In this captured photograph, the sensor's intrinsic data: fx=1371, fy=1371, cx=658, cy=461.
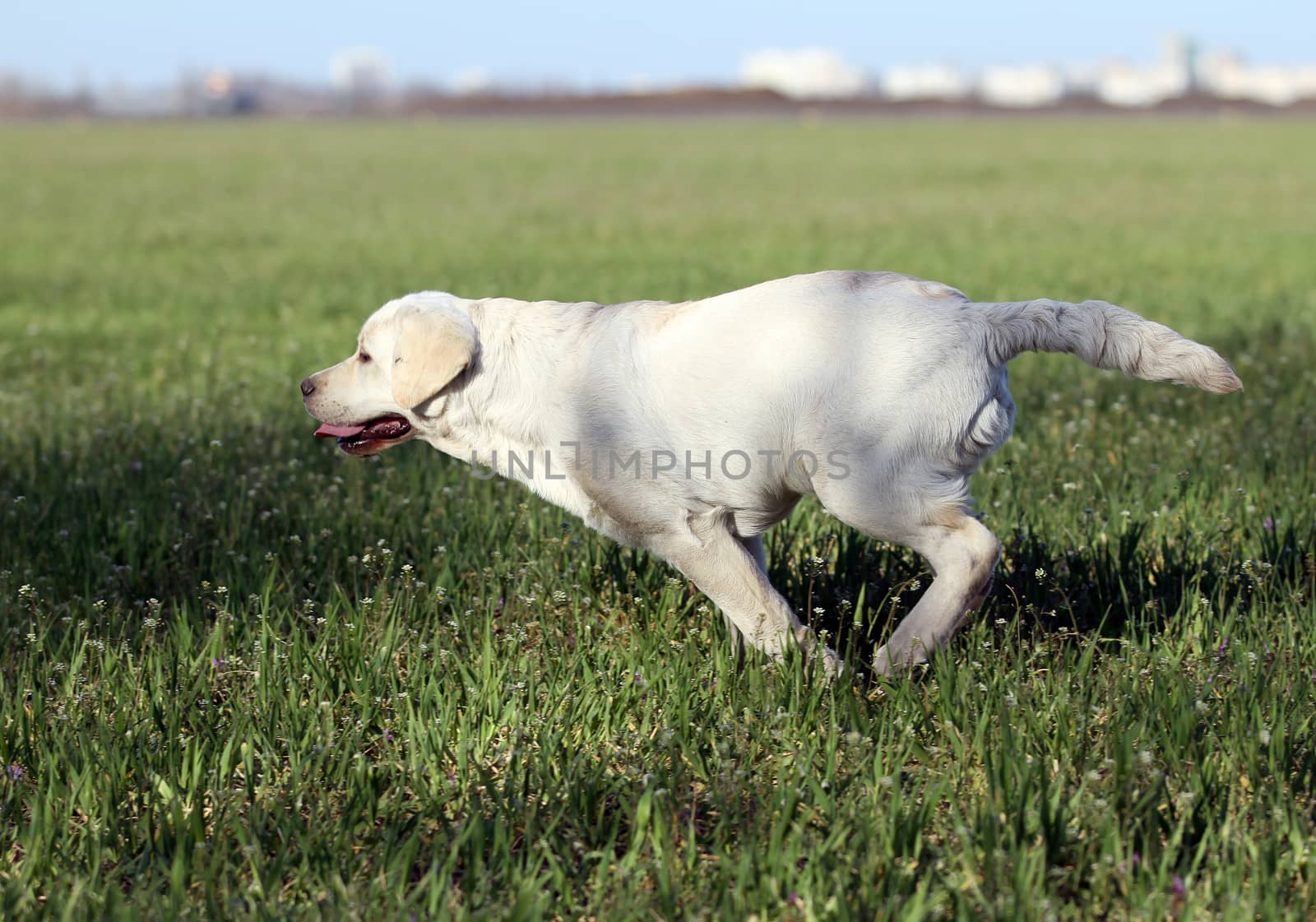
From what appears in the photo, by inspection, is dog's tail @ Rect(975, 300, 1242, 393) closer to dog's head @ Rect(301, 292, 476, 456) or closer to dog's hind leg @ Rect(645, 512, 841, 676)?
dog's hind leg @ Rect(645, 512, 841, 676)

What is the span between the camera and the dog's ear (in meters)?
4.22

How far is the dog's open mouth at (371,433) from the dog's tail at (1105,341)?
6.25 feet

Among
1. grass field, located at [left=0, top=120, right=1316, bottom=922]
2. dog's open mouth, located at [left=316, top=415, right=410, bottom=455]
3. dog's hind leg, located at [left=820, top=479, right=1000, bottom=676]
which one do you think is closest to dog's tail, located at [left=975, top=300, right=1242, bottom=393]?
dog's hind leg, located at [left=820, top=479, right=1000, bottom=676]

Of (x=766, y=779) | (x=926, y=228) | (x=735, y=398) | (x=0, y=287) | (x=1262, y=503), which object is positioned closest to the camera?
(x=766, y=779)

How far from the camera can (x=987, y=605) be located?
4.48 metres

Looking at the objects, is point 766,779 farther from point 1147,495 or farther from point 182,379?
point 182,379

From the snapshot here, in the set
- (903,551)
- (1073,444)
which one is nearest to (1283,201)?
(1073,444)

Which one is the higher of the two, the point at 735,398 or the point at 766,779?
the point at 735,398

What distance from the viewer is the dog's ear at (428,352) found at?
13.8 ft

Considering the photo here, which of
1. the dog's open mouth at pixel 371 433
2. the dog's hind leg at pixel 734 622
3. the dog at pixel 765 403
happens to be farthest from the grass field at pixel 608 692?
the dog's open mouth at pixel 371 433

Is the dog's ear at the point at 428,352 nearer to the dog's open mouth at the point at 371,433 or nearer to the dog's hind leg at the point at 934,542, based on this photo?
the dog's open mouth at the point at 371,433

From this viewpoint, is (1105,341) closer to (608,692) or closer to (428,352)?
(608,692)

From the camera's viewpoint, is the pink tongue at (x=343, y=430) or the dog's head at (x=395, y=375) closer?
the dog's head at (x=395, y=375)

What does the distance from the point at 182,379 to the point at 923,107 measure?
114915 millimetres
